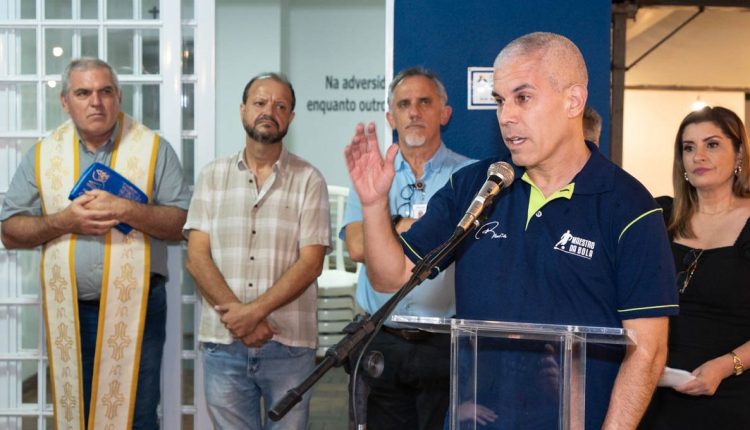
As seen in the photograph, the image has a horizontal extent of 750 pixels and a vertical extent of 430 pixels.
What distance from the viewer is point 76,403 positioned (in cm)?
374

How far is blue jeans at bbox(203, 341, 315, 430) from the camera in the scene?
141 inches

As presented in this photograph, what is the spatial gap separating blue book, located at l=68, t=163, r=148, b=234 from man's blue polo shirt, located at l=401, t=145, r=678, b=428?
6.39 ft

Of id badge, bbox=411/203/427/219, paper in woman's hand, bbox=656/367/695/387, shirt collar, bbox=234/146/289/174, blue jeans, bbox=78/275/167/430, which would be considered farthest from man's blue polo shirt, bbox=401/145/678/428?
blue jeans, bbox=78/275/167/430

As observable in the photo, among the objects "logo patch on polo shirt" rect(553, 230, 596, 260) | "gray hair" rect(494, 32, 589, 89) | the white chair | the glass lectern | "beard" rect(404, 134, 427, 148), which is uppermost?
"gray hair" rect(494, 32, 589, 89)

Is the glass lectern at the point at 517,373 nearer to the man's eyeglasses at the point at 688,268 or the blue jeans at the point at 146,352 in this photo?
the man's eyeglasses at the point at 688,268

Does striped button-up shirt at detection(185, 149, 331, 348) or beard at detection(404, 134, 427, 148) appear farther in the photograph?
striped button-up shirt at detection(185, 149, 331, 348)

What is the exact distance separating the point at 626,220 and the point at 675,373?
36.4 inches

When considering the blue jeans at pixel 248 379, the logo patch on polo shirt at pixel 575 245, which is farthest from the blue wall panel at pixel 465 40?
the logo patch on polo shirt at pixel 575 245

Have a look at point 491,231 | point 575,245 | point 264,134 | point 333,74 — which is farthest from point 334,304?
point 575,245

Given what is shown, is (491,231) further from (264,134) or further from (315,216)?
(264,134)

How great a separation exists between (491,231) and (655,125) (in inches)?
434

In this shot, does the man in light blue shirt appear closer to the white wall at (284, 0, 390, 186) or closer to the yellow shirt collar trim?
the yellow shirt collar trim

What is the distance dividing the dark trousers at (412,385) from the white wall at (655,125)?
970 cm

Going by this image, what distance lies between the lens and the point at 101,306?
370cm
